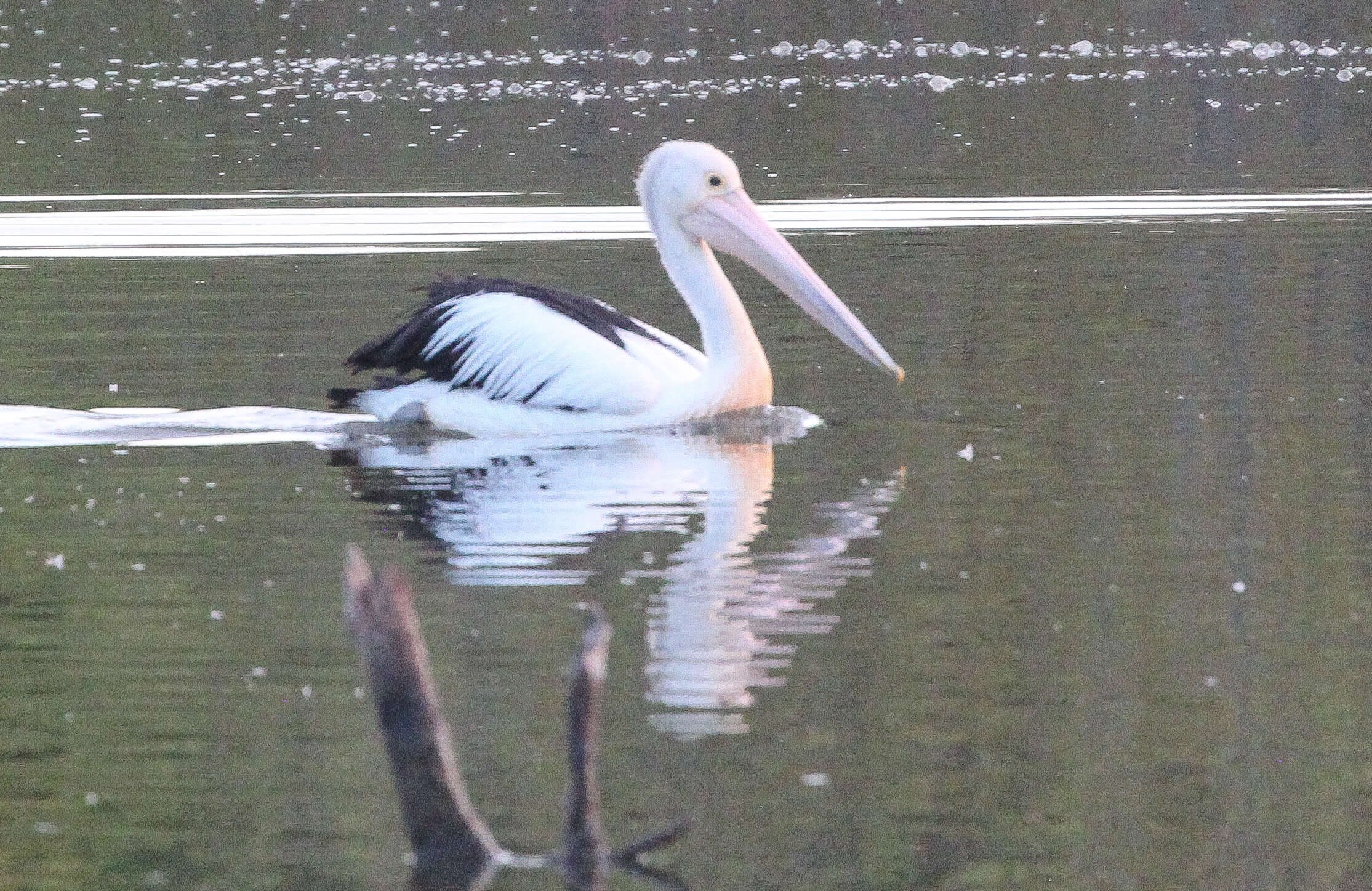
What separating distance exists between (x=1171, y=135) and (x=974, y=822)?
1914 centimetres

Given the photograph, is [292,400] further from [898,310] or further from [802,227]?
[802,227]

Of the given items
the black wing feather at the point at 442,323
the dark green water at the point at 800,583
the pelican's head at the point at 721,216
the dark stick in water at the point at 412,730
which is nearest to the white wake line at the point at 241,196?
the dark green water at the point at 800,583

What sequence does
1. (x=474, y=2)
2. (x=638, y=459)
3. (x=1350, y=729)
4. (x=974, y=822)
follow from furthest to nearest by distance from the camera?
(x=474, y=2) → (x=638, y=459) → (x=1350, y=729) → (x=974, y=822)

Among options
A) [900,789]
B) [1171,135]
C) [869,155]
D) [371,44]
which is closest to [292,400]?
[900,789]

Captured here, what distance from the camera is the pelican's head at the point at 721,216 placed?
10.2 meters

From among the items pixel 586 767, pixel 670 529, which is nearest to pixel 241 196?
pixel 670 529

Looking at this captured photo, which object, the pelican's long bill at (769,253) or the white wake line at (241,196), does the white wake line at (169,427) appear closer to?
the pelican's long bill at (769,253)

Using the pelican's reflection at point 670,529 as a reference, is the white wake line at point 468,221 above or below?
above

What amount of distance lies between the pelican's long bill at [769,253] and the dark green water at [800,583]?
36cm

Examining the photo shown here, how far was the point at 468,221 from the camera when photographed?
1748 centimetres

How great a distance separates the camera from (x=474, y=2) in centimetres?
Answer: 4306

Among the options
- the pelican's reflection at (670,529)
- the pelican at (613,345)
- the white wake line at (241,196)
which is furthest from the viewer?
the white wake line at (241,196)

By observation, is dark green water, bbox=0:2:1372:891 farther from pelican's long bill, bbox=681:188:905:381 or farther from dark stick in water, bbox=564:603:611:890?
pelican's long bill, bbox=681:188:905:381

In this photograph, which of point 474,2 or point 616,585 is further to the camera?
point 474,2
